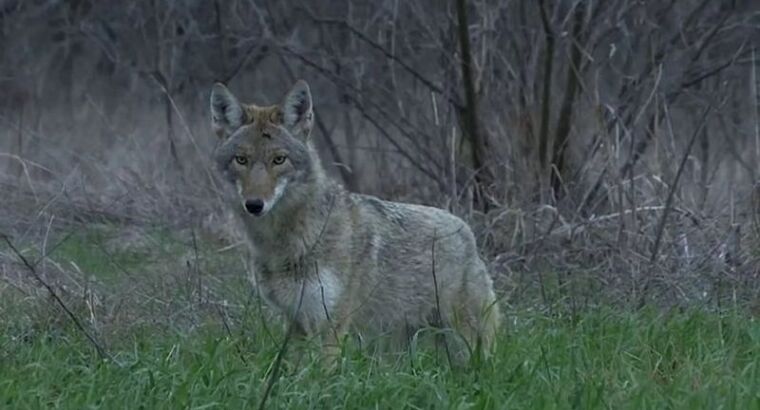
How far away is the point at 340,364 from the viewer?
246 inches

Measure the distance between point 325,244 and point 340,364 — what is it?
1288 mm

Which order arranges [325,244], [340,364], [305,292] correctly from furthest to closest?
[325,244], [305,292], [340,364]

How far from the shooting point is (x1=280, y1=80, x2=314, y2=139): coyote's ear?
7613mm

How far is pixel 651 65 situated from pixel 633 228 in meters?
2.67

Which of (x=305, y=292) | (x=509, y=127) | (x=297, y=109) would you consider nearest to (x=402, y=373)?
(x=305, y=292)

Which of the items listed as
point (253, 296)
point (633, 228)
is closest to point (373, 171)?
point (633, 228)

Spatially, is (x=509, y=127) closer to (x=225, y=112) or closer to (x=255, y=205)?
(x=225, y=112)

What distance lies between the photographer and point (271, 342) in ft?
22.1

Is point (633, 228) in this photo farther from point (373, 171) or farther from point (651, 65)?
point (373, 171)

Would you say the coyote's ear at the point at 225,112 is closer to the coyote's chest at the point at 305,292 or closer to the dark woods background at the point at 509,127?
the coyote's chest at the point at 305,292

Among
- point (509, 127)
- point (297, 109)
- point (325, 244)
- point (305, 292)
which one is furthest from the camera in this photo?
point (509, 127)

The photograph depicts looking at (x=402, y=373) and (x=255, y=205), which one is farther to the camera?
(x=255, y=205)

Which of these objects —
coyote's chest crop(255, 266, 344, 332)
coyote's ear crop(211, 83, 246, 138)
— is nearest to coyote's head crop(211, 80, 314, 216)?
coyote's ear crop(211, 83, 246, 138)

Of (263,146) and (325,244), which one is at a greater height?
(263,146)
